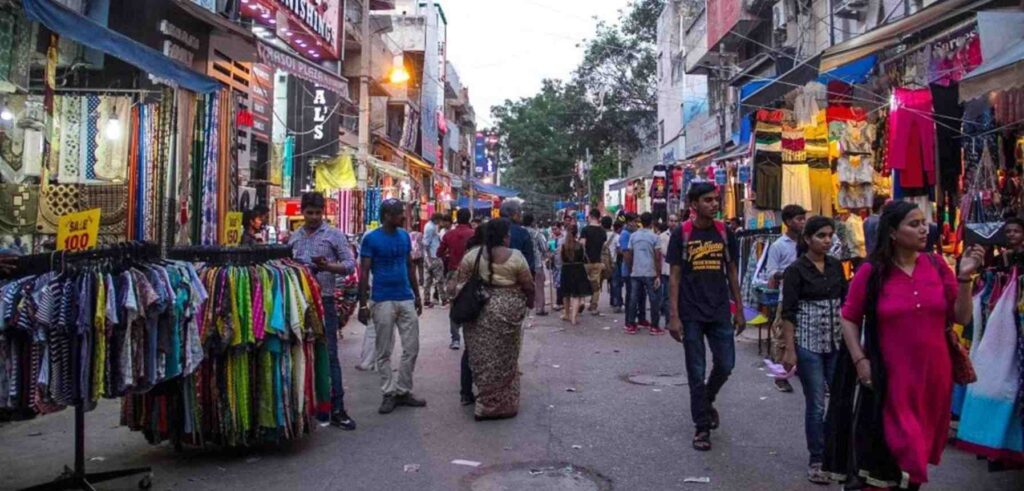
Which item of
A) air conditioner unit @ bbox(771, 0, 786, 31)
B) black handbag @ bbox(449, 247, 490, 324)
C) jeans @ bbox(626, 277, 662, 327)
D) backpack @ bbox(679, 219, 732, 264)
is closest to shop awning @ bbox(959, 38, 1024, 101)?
backpack @ bbox(679, 219, 732, 264)

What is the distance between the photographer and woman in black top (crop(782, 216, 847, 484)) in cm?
537

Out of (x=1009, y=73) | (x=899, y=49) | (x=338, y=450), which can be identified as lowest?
(x=338, y=450)

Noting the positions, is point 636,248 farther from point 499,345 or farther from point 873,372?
point 873,372

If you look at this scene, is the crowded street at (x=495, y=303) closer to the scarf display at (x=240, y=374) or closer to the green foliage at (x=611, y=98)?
the scarf display at (x=240, y=374)

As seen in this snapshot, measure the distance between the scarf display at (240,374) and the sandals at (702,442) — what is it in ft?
9.32

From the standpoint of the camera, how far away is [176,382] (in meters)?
5.54

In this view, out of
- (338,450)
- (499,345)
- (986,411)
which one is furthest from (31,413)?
(986,411)

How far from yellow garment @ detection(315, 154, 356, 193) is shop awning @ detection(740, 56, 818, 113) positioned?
1037 centimetres

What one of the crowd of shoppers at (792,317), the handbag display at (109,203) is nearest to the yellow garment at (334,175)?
the crowd of shoppers at (792,317)

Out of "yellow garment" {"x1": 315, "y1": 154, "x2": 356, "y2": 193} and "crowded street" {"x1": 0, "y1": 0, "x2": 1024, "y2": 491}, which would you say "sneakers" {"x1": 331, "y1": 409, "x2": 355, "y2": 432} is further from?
"yellow garment" {"x1": 315, "y1": 154, "x2": 356, "y2": 193}

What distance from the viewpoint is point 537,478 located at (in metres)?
5.46

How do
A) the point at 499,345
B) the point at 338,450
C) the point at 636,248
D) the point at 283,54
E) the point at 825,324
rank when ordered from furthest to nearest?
the point at 636,248 → the point at 283,54 → the point at 499,345 → the point at 338,450 → the point at 825,324

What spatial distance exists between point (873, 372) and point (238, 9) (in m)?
10.7

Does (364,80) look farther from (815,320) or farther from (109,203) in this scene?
(815,320)
